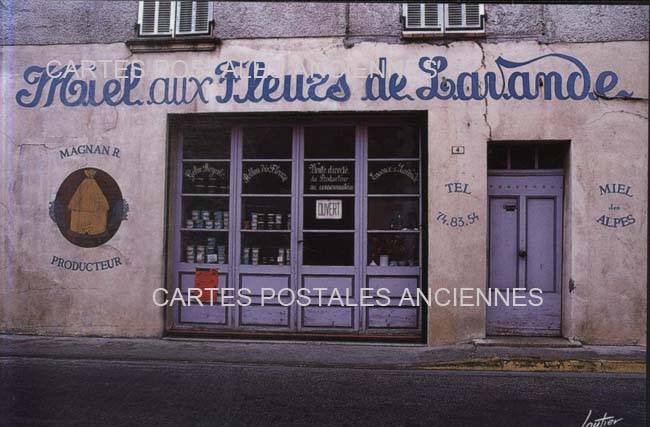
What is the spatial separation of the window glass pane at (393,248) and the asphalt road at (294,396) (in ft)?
6.16

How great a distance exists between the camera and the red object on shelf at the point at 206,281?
805cm

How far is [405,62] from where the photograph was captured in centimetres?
762

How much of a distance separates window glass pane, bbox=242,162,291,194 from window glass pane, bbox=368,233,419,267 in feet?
4.53

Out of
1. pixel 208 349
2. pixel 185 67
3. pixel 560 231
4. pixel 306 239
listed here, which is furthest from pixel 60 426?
pixel 560 231

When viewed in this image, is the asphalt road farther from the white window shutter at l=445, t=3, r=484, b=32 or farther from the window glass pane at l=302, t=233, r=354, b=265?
the white window shutter at l=445, t=3, r=484, b=32

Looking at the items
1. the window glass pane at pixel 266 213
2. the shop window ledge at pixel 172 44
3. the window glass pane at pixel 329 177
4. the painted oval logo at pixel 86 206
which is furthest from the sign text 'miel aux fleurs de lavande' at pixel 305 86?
the window glass pane at pixel 266 213

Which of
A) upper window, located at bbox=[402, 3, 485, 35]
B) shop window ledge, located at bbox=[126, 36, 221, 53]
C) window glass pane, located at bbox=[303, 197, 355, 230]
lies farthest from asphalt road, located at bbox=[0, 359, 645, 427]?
upper window, located at bbox=[402, 3, 485, 35]

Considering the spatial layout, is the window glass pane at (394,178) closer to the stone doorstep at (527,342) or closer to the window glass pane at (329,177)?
the window glass pane at (329,177)

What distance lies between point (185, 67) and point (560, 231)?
543 cm

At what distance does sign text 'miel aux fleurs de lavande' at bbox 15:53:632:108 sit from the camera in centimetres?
742

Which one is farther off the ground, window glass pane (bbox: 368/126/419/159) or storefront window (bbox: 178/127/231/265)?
window glass pane (bbox: 368/126/419/159)

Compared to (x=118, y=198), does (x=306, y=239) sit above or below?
below

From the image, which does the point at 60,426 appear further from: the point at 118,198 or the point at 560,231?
the point at 560,231

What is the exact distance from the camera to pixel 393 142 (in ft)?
26.1
